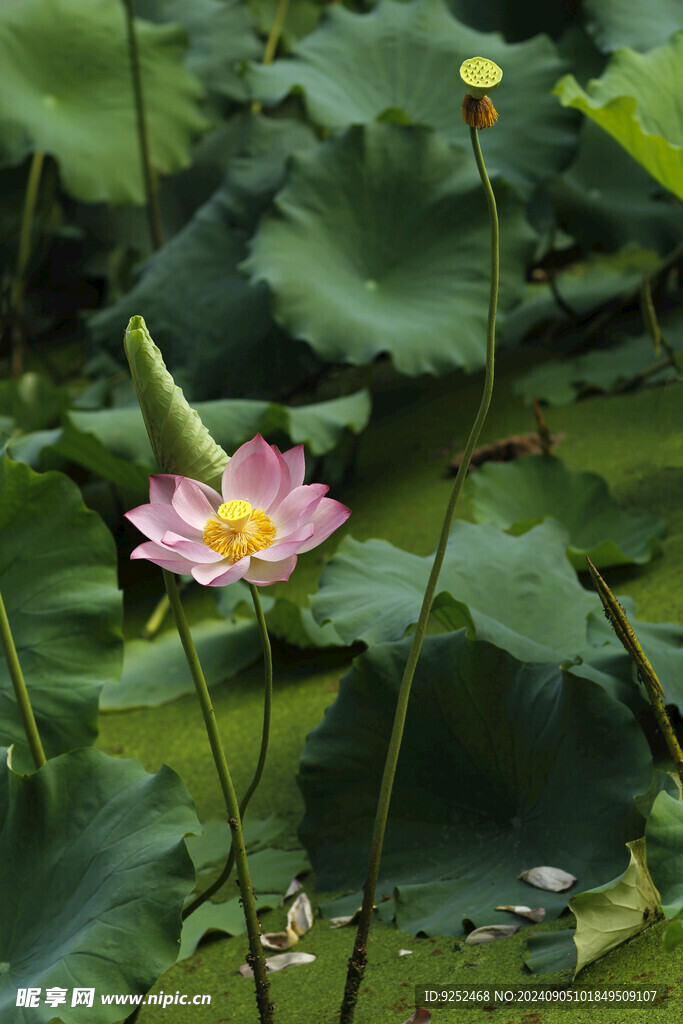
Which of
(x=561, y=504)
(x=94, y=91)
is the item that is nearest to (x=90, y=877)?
(x=561, y=504)

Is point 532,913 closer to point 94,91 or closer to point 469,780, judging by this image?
point 469,780

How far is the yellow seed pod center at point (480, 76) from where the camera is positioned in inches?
24.6

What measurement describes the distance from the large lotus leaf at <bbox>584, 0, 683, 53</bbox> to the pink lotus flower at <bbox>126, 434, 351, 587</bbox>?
221 cm

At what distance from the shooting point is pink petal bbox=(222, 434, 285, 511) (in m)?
0.71

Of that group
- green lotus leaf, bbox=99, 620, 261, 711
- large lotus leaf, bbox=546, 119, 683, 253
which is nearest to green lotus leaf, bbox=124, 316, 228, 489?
green lotus leaf, bbox=99, 620, 261, 711

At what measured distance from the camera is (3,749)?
93cm

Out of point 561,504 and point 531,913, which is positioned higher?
point 531,913

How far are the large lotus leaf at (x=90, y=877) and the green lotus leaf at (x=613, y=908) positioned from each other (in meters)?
0.31

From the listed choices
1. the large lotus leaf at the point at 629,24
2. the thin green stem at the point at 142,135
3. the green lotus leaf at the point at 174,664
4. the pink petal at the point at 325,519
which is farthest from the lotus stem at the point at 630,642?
the thin green stem at the point at 142,135

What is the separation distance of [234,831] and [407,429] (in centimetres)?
204

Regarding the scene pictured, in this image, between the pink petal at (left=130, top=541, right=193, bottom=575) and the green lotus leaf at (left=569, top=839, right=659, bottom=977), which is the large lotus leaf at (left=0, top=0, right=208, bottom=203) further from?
the green lotus leaf at (left=569, top=839, right=659, bottom=977)

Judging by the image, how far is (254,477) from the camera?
719 mm

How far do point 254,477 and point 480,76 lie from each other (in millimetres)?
310

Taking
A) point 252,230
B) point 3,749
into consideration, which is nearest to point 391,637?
point 3,749
